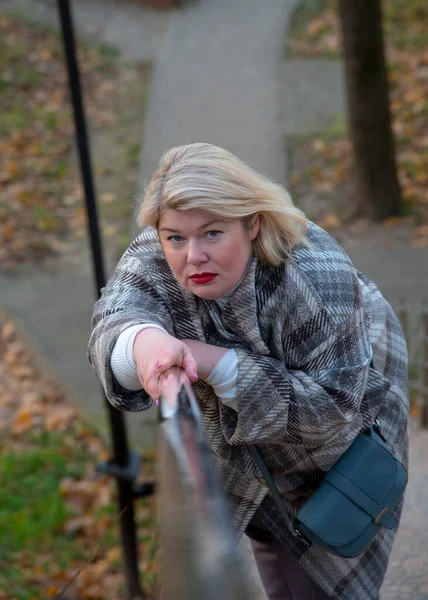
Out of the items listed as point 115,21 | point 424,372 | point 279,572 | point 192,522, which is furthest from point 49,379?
point 115,21

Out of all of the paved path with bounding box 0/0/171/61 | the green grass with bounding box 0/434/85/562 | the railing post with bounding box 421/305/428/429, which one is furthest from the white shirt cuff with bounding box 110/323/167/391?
the paved path with bounding box 0/0/171/61

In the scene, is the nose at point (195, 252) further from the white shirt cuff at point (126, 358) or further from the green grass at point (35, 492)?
the green grass at point (35, 492)

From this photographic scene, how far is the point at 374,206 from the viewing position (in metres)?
6.64

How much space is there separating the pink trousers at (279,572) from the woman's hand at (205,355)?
637 mm

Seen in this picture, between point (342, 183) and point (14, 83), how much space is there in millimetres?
3949

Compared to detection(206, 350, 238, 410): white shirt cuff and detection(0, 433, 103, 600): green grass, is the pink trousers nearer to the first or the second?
detection(206, 350, 238, 410): white shirt cuff

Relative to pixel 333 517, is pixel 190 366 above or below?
above

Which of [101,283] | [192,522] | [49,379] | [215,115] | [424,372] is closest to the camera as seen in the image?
[192,522]

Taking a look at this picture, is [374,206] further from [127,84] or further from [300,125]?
A: [127,84]

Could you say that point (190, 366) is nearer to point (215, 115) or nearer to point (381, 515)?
point (381, 515)

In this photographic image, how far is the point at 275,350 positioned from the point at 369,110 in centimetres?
482

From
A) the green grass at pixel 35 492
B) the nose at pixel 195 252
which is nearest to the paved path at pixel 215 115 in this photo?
the green grass at pixel 35 492

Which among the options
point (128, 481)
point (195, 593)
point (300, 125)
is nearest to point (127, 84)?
point (300, 125)

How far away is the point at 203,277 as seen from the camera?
1897mm
